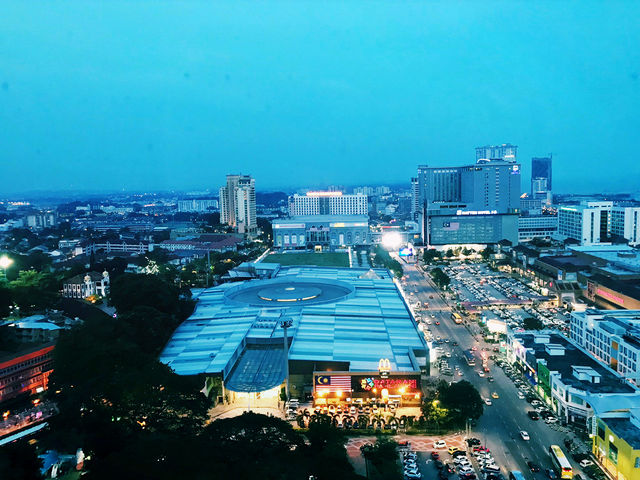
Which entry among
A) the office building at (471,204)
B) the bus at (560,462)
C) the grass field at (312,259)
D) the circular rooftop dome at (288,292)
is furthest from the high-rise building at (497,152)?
the bus at (560,462)

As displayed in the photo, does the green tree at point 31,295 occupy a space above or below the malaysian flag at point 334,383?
above

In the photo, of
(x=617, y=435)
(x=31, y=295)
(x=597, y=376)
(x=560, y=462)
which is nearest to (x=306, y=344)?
(x=560, y=462)

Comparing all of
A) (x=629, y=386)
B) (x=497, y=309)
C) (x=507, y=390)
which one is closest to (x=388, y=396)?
(x=507, y=390)

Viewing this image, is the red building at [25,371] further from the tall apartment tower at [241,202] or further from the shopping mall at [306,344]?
the tall apartment tower at [241,202]

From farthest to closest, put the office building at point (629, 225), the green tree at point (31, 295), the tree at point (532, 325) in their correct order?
the office building at point (629, 225) < the green tree at point (31, 295) < the tree at point (532, 325)

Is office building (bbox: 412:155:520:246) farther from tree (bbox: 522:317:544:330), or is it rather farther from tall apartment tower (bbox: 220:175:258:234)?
tree (bbox: 522:317:544:330)

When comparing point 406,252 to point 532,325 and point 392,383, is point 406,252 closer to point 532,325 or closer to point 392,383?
point 532,325
